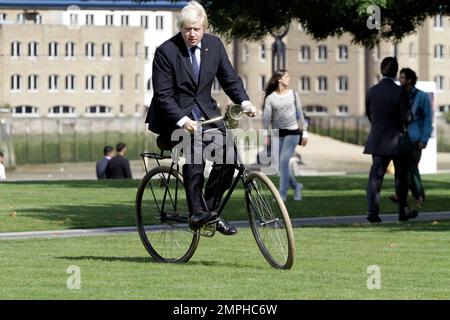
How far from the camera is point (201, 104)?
44.1ft

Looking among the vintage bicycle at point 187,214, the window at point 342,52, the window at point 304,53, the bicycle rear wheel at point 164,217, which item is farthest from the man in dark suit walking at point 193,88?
the window at point 304,53

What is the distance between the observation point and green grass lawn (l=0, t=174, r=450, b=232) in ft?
67.9

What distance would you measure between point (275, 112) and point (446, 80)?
377 feet

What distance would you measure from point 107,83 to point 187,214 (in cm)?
11752

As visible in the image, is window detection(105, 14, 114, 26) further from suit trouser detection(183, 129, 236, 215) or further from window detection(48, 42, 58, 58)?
suit trouser detection(183, 129, 236, 215)

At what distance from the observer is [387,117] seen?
2042 centimetres

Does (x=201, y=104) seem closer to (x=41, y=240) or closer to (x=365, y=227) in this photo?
(x=41, y=240)

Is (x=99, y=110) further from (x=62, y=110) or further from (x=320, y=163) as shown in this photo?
(x=320, y=163)

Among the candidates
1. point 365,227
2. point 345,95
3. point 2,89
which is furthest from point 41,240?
point 345,95

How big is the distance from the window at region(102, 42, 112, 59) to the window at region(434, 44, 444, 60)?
26.2 metres

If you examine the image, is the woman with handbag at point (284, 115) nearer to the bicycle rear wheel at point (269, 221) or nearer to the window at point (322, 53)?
the bicycle rear wheel at point (269, 221)

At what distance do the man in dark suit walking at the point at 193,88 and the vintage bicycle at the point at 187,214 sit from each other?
4.5 inches

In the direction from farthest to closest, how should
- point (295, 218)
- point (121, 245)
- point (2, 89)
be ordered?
point (2, 89) → point (295, 218) → point (121, 245)

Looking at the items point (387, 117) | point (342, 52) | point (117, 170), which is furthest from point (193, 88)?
point (342, 52)
